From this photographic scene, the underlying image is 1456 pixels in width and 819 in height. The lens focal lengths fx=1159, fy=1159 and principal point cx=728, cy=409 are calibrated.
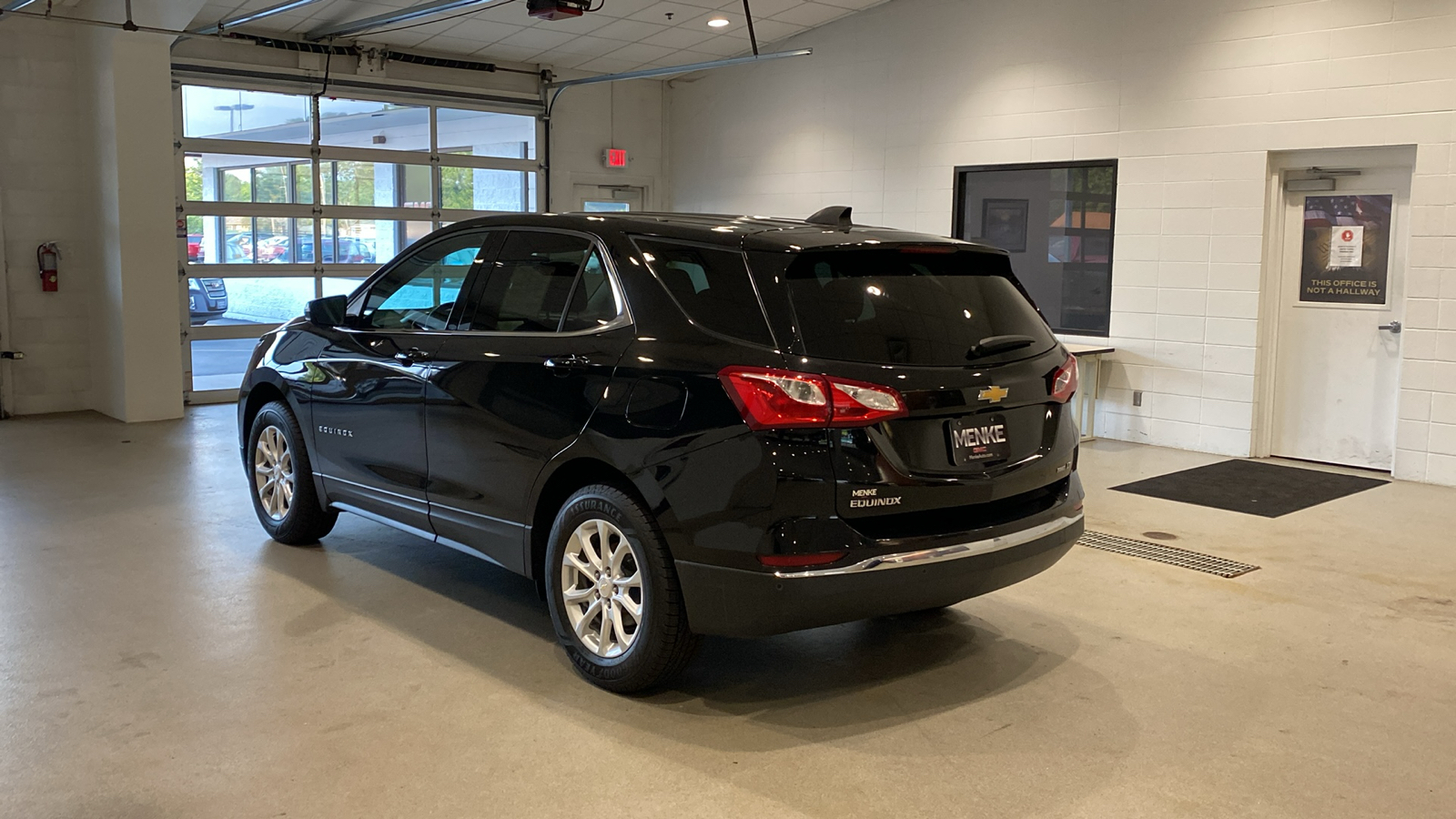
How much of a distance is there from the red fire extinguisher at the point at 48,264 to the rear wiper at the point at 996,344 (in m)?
8.14

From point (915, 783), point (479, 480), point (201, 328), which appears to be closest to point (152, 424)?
point (201, 328)

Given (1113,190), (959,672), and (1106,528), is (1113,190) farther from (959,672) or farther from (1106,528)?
(959,672)

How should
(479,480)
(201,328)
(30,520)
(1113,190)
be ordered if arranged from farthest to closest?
(201,328), (1113,190), (30,520), (479,480)

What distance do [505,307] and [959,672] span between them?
1.84 metres

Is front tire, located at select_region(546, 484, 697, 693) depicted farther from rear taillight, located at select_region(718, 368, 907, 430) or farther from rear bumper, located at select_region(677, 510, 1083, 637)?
rear taillight, located at select_region(718, 368, 907, 430)

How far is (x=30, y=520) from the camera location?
17.8ft

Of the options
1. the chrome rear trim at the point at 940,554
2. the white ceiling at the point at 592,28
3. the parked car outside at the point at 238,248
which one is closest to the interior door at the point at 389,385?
the chrome rear trim at the point at 940,554

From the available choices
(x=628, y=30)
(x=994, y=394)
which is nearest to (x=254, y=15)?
(x=628, y=30)

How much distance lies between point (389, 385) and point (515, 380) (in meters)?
0.76

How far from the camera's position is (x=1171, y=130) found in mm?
7996

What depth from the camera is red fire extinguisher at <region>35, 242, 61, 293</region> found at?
8.80 meters

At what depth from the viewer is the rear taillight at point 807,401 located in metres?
2.89

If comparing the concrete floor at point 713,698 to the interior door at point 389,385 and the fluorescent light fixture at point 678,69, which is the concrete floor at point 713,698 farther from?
the fluorescent light fixture at point 678,69

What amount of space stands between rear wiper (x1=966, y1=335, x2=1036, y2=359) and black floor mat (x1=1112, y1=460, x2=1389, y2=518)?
10.5ft
